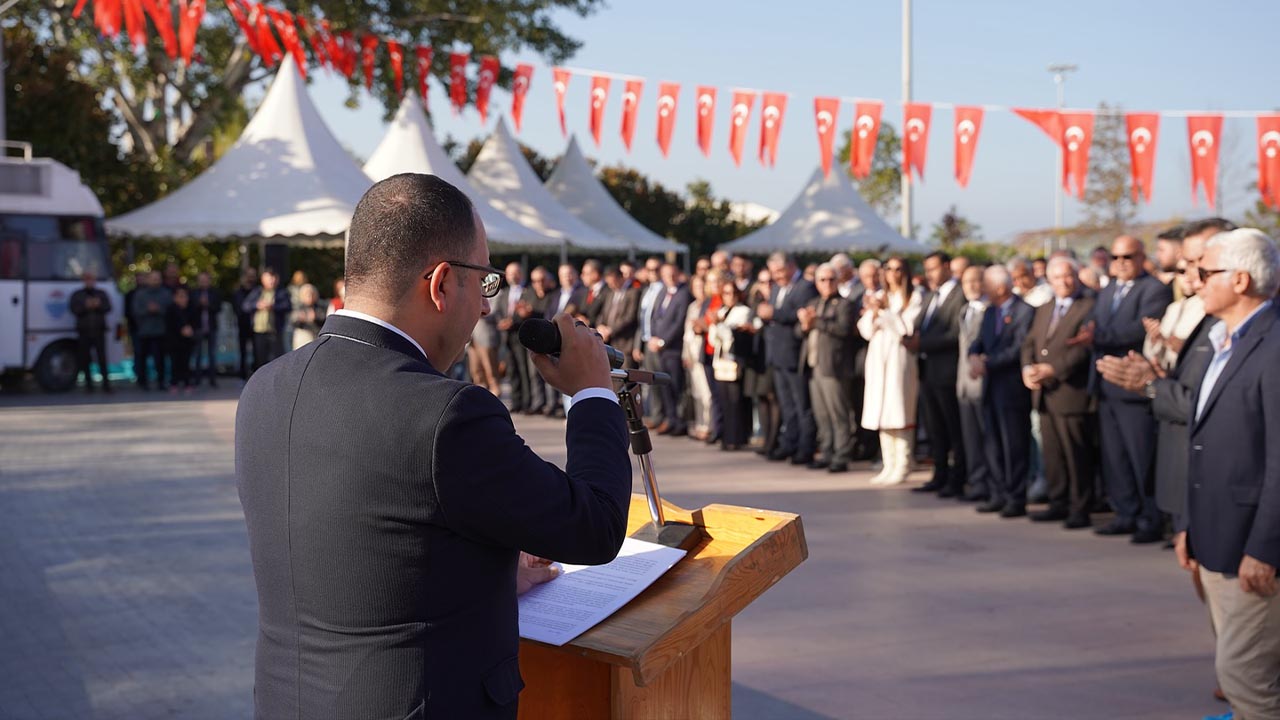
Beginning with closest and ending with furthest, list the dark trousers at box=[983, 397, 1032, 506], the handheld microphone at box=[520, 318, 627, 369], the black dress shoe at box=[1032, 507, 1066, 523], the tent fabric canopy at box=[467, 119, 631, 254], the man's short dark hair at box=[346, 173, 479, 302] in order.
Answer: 1. the man's short dark hair at box=[346, 173, 479, 302]
2. the handheld microphone at box=[520, 318, 627, 369]
3. the black dress shoe at box=[1032, 507, 1066, 523]
4. the dark trousers at box=[983, 397, 1032, 506]
5. the tent fabric canopy at box=[467, 119, 631, 254]

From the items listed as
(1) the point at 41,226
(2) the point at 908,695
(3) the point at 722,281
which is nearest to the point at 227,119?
(1) the point at 41,226

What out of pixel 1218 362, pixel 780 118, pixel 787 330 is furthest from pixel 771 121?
pixel 1218 362

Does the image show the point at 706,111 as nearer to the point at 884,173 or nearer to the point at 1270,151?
the point at 1270,151

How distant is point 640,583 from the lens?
254cm

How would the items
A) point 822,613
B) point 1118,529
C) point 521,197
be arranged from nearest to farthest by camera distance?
1. point 822,613
2. point 1118,529
3. point 521,197

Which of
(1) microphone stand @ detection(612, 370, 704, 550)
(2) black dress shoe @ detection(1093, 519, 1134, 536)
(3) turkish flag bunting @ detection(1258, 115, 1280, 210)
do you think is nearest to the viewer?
(1) microphone stand @ detection(612, 370, 704, 550)

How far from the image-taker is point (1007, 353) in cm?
890

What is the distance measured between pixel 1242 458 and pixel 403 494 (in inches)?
126

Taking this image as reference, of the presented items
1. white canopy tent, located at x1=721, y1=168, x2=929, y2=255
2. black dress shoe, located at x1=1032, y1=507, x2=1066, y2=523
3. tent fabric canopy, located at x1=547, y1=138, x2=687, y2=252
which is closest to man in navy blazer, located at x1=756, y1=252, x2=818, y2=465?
black dress shoe, located at x1=1032, y1=507, x2=1066, y2=523

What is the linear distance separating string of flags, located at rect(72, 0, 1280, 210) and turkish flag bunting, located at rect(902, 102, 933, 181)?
15 millimetres

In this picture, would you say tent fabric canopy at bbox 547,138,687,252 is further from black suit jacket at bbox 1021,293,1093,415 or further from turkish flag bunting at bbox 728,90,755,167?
black suit jacket at bbox 1021,293,1093,415

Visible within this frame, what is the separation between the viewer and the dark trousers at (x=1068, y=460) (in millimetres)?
8680

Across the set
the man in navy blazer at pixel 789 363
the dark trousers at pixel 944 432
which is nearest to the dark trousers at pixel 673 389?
the man in navy blazer at pixel 789 363

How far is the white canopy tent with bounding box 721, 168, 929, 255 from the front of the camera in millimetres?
24875
